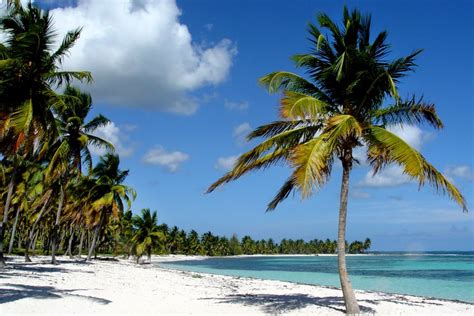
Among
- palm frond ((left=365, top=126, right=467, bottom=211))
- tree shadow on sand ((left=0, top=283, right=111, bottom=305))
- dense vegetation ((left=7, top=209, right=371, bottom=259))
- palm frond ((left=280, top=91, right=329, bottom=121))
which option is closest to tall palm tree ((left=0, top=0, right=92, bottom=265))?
tree shadow on sand ((left=0, top=283, right=111, bottom=305))

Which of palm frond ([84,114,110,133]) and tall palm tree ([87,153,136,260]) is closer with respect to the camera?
palm frond ([84,114,110,133])

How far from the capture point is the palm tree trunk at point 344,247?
11.6 m

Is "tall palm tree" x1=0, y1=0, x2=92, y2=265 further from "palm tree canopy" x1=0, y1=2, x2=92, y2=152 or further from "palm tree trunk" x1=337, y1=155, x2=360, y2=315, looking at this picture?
"palm tree trunk" x1=337, y1=155, x2=360, y2=315

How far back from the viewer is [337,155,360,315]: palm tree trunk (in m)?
11.6

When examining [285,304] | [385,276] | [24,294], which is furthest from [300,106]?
[385,276]

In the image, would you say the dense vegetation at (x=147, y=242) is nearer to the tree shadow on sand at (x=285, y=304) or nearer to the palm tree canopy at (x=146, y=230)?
the palm tree canopy at (x=146, y=230)

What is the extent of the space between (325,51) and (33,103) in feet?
29.3

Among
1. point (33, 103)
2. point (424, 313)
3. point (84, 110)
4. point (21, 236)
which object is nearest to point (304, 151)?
point (424, 313)

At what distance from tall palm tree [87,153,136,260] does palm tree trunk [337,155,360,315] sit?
27443mm

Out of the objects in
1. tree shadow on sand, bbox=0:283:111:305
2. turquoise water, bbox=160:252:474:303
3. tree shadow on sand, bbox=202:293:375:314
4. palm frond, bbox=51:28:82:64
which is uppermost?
palm frond, bbox=51:28:82:64

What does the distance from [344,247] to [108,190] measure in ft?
95.5

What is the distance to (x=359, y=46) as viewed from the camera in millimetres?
11992

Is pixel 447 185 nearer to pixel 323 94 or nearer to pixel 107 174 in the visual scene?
pixel 323 94

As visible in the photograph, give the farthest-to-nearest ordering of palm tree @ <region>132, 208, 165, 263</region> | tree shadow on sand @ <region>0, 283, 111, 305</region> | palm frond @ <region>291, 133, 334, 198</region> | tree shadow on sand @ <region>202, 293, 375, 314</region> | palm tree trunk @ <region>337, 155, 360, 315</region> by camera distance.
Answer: palm tree @ <region>132, 208, 165, 263</region>
tree shadow on sand @ <region>202, 293, 375, 314</region>
palm tree trunk @ <region>337, 155, 360, 315</region>
tree shadow on sand @ <region>0, 283, 111, 305</region>
palm frond @ <region>291, 133, 334, 198</region>
